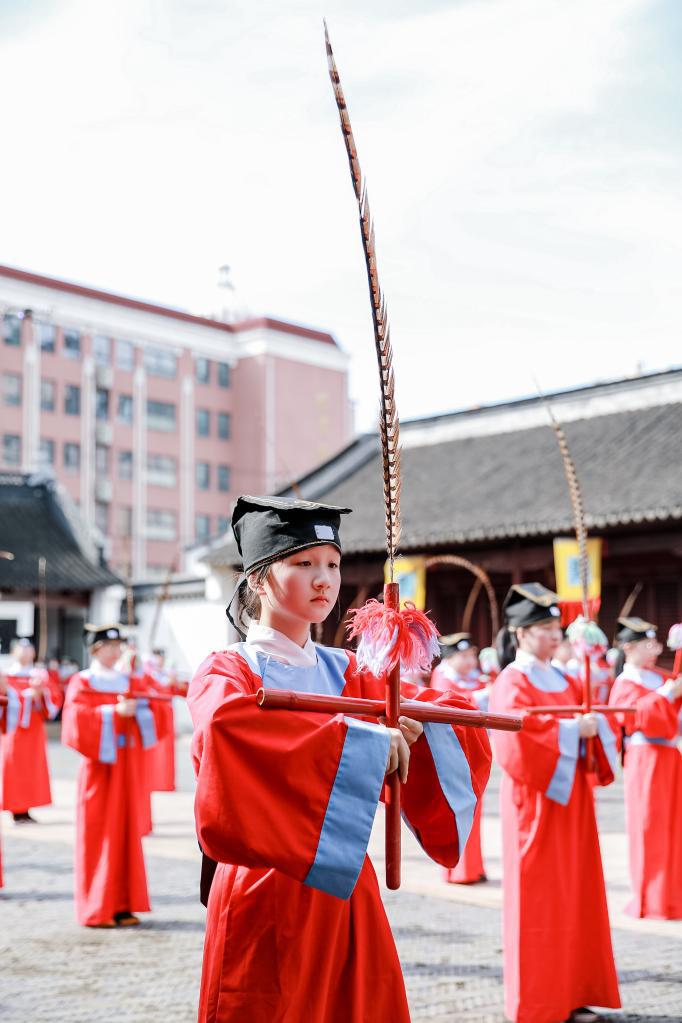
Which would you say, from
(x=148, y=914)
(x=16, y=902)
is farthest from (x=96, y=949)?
(x=16, y=902)

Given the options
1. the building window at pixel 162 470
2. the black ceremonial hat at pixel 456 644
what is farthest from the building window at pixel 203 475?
the black ceremonial hat at pixel 456 644

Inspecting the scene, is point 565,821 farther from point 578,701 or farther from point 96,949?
point 96,949

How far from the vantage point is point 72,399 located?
45.2 metres

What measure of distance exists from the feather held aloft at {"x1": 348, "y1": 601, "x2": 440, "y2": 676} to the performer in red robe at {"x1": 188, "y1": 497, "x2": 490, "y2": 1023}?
0.14 m

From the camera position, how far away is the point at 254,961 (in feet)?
8.82

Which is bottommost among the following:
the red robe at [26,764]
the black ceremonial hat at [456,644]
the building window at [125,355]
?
the red robe at [26,764]

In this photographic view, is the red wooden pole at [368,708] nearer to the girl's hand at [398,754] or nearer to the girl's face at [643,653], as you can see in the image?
the girl's hand at [398,754]

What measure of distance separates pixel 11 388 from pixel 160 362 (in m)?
6.79

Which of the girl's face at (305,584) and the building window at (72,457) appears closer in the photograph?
the girl's face at (305,584)

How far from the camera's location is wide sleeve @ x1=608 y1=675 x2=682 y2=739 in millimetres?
7180

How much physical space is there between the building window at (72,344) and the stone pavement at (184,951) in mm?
37133

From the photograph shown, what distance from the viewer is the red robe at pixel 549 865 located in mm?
4754

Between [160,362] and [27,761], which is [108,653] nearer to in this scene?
[27,761]

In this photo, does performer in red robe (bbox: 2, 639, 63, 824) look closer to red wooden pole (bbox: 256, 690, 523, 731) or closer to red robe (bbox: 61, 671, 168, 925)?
red robe (bbox: 61, 671, 168, 925)
